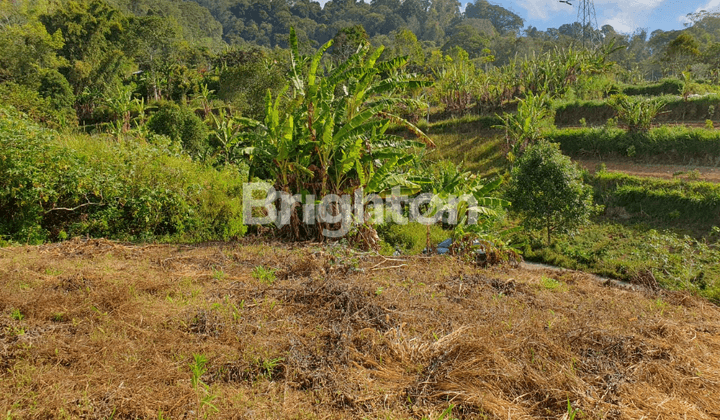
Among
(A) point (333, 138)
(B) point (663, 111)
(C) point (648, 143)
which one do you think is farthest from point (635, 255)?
(B) point (663, 111)

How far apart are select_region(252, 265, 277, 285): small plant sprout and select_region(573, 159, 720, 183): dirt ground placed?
29.7ft

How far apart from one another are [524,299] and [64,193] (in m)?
5.36

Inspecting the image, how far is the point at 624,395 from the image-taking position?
1.95 m

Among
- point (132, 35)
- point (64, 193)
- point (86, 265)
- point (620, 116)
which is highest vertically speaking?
point (132, 35)

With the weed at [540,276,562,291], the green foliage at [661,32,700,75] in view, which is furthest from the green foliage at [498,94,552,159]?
the green foliage at [661,32,700,75]

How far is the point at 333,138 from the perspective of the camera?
444cm

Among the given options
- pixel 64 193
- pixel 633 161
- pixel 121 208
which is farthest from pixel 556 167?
pixel 64 193

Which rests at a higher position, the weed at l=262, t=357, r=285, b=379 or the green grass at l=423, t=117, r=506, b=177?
the green grass at l=423, t=117, r=506, b=177

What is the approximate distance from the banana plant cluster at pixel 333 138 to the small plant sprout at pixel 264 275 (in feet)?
4.38

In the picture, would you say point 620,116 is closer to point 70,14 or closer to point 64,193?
point 64,193

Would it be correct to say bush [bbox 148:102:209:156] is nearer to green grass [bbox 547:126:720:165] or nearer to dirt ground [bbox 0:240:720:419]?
dirt ground [bbox 0:240:720:419]

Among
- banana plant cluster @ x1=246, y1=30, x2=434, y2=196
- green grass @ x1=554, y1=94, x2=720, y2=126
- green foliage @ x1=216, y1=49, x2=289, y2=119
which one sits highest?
green foliage @ x1=216, y1=49, x2=289, y2=119

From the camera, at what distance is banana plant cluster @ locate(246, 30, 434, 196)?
446 cm

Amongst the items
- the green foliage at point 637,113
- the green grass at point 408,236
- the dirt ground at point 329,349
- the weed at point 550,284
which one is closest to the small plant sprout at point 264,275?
the dirt ground at point 329,349
